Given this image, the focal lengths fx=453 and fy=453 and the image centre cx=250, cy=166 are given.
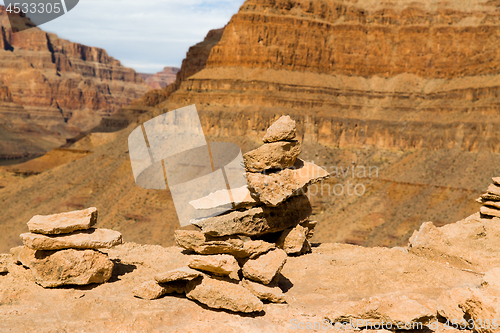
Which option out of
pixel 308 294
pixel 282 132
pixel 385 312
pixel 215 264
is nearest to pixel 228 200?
pixel 282 132

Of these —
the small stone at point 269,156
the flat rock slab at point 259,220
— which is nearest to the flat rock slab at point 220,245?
the flat rock slab at point 259,220

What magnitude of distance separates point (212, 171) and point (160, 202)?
370 inches

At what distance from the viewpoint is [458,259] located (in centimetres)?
1562

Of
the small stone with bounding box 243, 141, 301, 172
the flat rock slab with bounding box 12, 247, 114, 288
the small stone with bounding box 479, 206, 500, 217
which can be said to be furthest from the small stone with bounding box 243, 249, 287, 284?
the small stone with bounding box 479, 206, 500, 217

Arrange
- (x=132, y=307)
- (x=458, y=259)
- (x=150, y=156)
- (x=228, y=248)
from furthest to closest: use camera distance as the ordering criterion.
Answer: (x=150, y=156)
(x=458, y=259)
(x=228, y=248)
(x=132, y=307)

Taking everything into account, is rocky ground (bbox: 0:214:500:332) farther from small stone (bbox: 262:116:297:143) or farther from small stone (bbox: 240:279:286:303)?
small stone (bbox: 262:116:297:143)

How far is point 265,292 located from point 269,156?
16.3 ft

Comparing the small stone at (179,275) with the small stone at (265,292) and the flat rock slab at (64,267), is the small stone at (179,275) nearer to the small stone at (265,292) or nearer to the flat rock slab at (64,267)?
the small stone at (265,292)

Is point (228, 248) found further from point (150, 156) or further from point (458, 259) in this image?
point (150, 156)

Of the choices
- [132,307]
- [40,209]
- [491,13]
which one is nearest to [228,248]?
[132,307]

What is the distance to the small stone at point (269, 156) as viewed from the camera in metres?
15.1

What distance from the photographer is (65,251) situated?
1227 cm

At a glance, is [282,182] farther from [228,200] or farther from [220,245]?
[220,245]

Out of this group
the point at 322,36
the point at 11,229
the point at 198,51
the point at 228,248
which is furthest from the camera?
the point at 198,51
